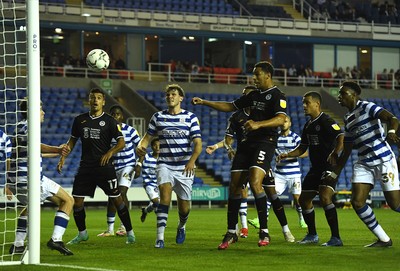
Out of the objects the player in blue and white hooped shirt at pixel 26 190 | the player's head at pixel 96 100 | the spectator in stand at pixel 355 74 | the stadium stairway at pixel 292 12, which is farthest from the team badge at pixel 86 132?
the stadium stairway at pixel 292 12

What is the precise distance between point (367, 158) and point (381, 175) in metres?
0.32

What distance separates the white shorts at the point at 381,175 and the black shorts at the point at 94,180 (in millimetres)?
3717

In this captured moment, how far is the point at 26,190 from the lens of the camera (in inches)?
482

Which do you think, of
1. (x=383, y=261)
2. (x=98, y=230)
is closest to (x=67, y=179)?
(x=98, y=230)

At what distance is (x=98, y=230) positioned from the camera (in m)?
19.2

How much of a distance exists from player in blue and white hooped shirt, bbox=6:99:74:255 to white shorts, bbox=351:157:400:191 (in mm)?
4185

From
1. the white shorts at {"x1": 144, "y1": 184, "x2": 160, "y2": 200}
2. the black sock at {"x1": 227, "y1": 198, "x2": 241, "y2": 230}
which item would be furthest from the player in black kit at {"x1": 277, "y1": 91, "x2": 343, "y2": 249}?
the white shorts at {"x1": 144, "y1": 184, "x2": 160, "y2": 200}

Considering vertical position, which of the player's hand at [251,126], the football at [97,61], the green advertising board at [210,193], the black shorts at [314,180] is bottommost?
the green advertising board at [210,193]

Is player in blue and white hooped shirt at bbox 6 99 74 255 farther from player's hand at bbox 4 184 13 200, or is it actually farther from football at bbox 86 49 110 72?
football at bbox 86 49 110 72

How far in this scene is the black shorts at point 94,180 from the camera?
14.1m

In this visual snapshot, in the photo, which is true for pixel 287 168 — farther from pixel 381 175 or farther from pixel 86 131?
pixel 86 131

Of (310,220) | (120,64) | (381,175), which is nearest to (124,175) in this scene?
(310,220)

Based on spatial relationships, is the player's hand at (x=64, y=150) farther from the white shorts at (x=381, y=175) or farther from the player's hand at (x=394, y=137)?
the player's hand at (x=394, y=137)

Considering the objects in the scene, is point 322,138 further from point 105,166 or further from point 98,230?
point 98,230
